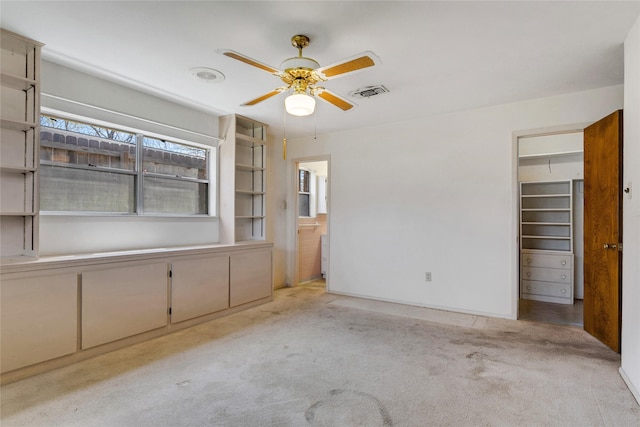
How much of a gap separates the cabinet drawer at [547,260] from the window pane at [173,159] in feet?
15.1

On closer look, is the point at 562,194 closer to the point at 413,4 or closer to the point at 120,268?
the point at 413,4

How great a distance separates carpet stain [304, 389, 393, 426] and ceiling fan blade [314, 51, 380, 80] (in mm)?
2073

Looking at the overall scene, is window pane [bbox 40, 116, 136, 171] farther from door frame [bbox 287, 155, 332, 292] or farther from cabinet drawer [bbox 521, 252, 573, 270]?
cabinet drawer [bbox 521, 252, 573, 270]

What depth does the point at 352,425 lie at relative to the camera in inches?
73.0

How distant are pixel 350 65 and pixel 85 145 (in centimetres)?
268

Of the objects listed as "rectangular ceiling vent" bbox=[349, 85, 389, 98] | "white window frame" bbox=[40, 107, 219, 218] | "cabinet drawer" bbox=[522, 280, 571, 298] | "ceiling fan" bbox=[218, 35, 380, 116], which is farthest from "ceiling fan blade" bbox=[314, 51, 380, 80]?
"cabinet drawer" bbox=[522, 280, 571, 298]

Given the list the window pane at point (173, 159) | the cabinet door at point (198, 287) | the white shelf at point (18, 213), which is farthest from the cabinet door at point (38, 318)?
the window pane at point (173, 159)

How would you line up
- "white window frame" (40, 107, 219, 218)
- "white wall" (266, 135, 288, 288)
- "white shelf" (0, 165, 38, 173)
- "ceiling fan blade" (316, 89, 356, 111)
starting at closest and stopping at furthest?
"white shelf" (0, 165, 38, 173) → "ceiling fan blade" (316, 89, 356, 111) → "white window frame" (40, 107, 219, 218) → "white wall" (266, 135, 288, 288)

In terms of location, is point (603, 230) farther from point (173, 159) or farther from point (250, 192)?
point (173, 159)

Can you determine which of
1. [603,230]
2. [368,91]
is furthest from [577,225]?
[368,91]

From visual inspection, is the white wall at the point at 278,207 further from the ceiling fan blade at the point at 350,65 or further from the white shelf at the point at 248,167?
the ceiling fan blade at the point at 350,65

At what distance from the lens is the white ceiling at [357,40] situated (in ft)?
7.04

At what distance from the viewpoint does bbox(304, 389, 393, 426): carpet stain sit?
189 centimetres

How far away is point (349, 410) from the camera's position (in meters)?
2.00
